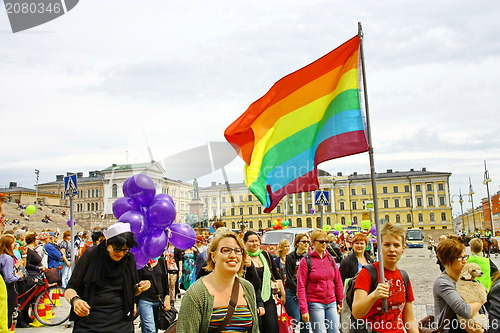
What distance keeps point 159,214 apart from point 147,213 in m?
0.23

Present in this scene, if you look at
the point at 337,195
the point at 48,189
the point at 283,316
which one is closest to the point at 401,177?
the point at 337,195

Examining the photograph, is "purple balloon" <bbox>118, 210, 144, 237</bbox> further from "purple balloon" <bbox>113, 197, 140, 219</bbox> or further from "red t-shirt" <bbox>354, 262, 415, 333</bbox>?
"red t-shirt" <bbox>354, 262, 415, 333</bbox>

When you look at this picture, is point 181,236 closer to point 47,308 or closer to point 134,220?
point 134,220

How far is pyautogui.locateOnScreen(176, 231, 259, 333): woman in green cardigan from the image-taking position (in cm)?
336

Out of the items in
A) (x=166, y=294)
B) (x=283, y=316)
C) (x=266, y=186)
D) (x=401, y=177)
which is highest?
(x=401, y=177)

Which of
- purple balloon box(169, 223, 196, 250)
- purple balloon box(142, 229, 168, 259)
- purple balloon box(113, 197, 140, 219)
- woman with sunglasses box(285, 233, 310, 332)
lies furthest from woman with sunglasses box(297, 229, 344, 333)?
purple balloon box(113, 197, 140, 219)

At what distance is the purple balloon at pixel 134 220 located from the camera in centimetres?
654

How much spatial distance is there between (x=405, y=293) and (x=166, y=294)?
375 cm

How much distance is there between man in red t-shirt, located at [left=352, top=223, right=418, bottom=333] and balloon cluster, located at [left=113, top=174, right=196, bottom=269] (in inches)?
136

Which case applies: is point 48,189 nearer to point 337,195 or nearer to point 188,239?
point 337,195

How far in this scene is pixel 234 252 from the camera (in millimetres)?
3711

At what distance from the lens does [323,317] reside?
7023mm

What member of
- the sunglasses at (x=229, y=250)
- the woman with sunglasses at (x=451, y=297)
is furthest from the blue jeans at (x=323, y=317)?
the sunglasses at (x=229, y=250)

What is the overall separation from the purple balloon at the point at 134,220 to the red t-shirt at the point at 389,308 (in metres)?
3.40
